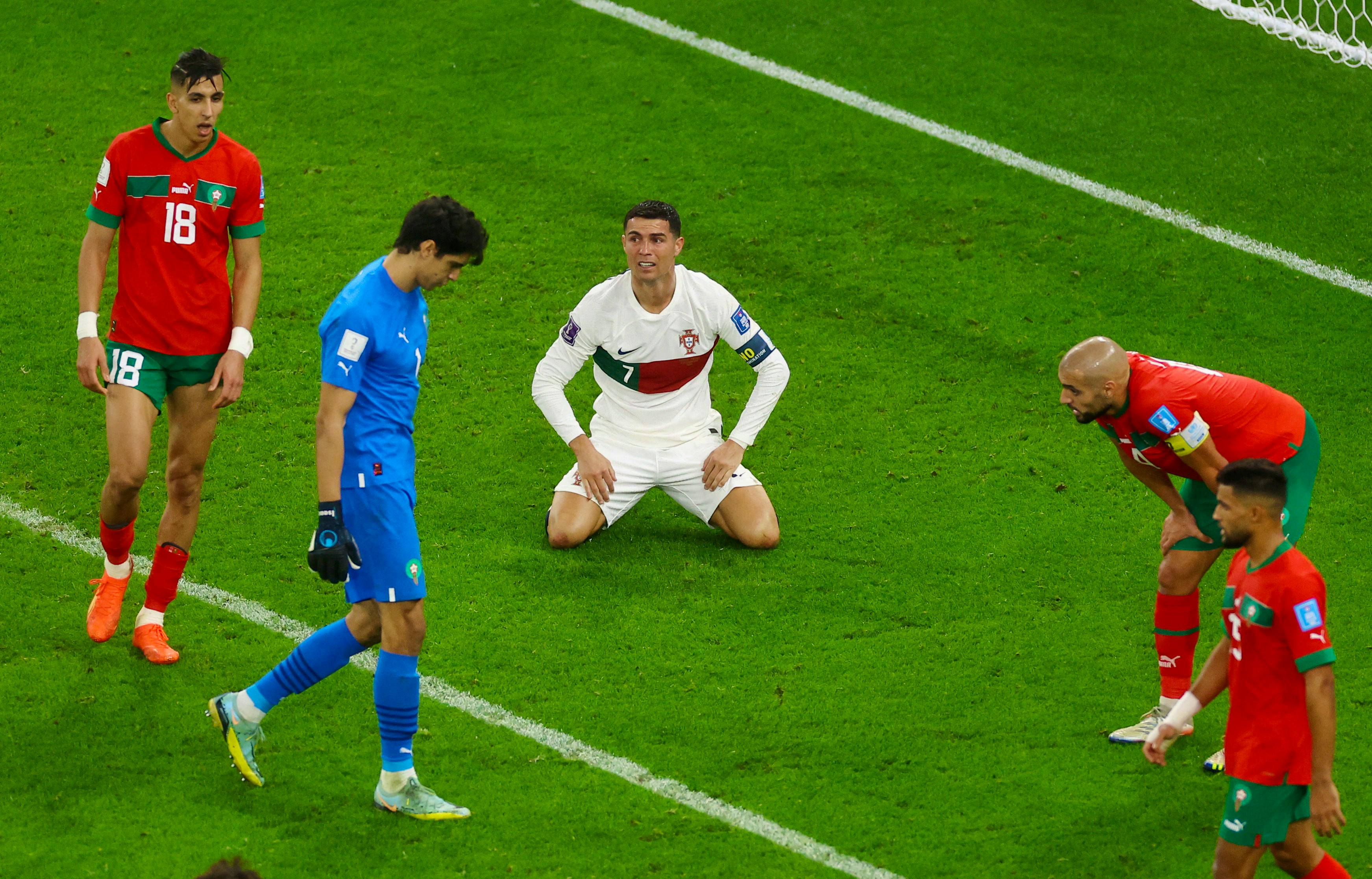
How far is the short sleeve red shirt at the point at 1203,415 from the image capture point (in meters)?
5.15

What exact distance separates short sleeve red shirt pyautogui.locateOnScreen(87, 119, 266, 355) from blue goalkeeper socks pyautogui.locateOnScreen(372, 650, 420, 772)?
1.60 meters

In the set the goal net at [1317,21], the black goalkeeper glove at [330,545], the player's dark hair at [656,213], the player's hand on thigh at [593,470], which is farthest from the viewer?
the goal net at [1317,21]

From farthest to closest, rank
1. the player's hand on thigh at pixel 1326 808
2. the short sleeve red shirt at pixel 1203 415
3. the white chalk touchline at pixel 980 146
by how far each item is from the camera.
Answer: the white chalk touchline at pixel 980 146 → the short sleeve red shirt at pixel 1203 415 → the player's hand on thigh at pixel 1326 808

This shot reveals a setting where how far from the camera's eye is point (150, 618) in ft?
19.1

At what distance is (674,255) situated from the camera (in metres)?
6.53

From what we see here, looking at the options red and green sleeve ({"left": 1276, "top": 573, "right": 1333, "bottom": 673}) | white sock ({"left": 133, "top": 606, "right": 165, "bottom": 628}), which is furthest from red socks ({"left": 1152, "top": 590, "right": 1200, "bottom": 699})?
white sock ({"left": 133, "top": 606, "right": 165, "bottom": 628})

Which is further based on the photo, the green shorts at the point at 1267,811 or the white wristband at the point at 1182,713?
the white wristband at the point at 1182,713

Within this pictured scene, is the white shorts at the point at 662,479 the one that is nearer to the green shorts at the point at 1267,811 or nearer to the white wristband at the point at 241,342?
the white wristband at the point at 241,342

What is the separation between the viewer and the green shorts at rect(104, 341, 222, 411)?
5.49 m

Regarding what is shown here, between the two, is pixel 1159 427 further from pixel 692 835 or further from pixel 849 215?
pixel 849 215

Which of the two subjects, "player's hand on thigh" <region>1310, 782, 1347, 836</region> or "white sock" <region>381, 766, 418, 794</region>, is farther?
"white sock" <region>381, 766, 418, 794</region>

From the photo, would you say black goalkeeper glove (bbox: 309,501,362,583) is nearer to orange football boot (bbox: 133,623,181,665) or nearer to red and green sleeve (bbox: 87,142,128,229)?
orange football boot (bbox: 133,623,181,665)

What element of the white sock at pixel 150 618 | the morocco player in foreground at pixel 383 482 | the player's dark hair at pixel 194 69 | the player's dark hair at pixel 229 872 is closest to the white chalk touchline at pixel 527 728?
the white sock at pixel 150 618

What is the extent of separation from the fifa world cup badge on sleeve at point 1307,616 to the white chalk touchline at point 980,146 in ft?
16.5
